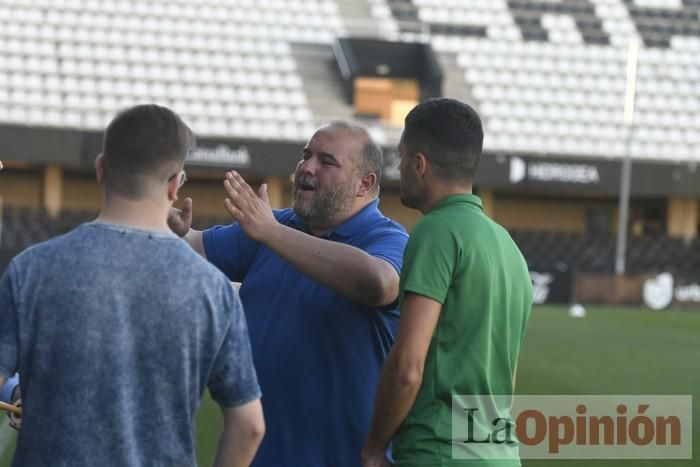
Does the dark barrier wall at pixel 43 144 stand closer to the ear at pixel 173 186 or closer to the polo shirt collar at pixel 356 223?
the polo shirt collar at pixel 356 223

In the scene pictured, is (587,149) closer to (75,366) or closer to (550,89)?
(550,89)

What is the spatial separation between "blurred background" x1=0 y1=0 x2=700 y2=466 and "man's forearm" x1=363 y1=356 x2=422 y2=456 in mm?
21919

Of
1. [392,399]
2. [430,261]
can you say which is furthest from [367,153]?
[392,399]

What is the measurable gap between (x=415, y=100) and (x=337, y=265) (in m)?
31.0

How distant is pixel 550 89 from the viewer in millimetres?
33094

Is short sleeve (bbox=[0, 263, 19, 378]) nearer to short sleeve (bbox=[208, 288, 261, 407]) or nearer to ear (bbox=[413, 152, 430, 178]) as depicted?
short sleeve (bbox=[208, 288, 261, 407])

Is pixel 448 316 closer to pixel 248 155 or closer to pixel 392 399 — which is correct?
pixel 392 399

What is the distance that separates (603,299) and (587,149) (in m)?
6.52

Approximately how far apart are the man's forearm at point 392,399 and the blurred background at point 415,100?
21.9 meters

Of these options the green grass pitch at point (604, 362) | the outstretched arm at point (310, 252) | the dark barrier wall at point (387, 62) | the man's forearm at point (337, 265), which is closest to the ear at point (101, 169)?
the outstretched arm at point (310, 252)

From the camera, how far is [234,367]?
2.56 meters

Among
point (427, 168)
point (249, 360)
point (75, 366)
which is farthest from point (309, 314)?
point (75, 366)

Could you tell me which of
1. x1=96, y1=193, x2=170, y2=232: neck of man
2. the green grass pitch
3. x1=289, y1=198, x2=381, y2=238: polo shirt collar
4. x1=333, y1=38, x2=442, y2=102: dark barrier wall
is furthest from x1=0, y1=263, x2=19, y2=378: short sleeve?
x1=333, y1=38, x2=442, y2=102: dark barrier wall

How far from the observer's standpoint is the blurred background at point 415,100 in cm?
2753
